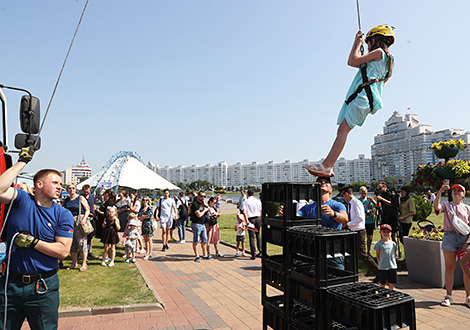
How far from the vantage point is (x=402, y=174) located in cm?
12781

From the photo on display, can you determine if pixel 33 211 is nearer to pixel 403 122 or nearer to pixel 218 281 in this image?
pixel 218 281

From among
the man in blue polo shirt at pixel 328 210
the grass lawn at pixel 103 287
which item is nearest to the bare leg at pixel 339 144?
the man in blue polo shirt at pixel 328 210

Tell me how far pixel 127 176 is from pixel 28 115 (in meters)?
21.6

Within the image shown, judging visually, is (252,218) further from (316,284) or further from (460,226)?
(316,284)

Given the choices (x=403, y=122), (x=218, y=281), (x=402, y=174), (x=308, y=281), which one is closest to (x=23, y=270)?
(x=308, y=281)

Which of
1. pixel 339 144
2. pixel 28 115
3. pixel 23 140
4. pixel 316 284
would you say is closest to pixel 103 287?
pixel 23 140

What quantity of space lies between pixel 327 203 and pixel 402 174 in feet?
460

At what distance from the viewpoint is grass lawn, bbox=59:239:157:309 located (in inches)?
217

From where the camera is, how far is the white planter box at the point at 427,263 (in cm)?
645

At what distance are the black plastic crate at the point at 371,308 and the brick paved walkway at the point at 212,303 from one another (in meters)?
2.50

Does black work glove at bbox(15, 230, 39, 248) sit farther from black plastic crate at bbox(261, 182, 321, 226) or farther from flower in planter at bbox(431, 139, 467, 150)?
flower in planter at bbox(431, 139, 467, 150)

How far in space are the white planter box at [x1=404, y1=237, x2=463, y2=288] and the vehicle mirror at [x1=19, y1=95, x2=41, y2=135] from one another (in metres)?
7.39

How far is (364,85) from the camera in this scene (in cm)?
319

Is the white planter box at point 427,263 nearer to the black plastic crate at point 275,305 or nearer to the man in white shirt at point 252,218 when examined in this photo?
the man in white shirt at point 252,218
